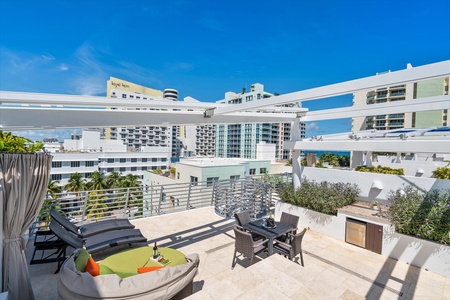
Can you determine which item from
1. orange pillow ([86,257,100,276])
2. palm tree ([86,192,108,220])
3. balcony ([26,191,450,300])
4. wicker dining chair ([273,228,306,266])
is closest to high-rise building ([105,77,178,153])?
palm tree ([86,192,108,220])

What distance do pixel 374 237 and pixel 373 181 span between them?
2584 millimetres

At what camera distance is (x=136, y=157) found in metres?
52.0

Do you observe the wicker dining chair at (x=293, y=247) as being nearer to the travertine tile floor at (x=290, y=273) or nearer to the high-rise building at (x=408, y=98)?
the travertine tile floor at (x=290, y=273)

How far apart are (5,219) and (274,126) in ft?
221

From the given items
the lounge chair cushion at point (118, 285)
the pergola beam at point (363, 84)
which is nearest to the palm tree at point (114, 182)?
the pergola beam at point (363, 84)

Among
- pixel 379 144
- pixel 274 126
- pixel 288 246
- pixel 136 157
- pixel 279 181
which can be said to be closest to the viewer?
pixel 288 246

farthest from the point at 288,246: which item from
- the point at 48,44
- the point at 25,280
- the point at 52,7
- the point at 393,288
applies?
the point at 48,44

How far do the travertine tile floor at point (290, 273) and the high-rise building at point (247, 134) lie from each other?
5643 centimetres

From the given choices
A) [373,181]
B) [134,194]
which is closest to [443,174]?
[373,181]

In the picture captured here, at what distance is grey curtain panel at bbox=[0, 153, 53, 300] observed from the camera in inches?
119

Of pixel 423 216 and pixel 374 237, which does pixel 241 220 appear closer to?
pixel 374 237

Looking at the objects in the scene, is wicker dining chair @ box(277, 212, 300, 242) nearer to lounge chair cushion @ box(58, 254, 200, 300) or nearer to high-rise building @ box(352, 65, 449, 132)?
lounge chair cushion @ box(58, 254, 200, 300)

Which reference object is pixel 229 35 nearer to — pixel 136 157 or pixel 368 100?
pixel 136 157

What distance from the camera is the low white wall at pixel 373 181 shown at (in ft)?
21.7
